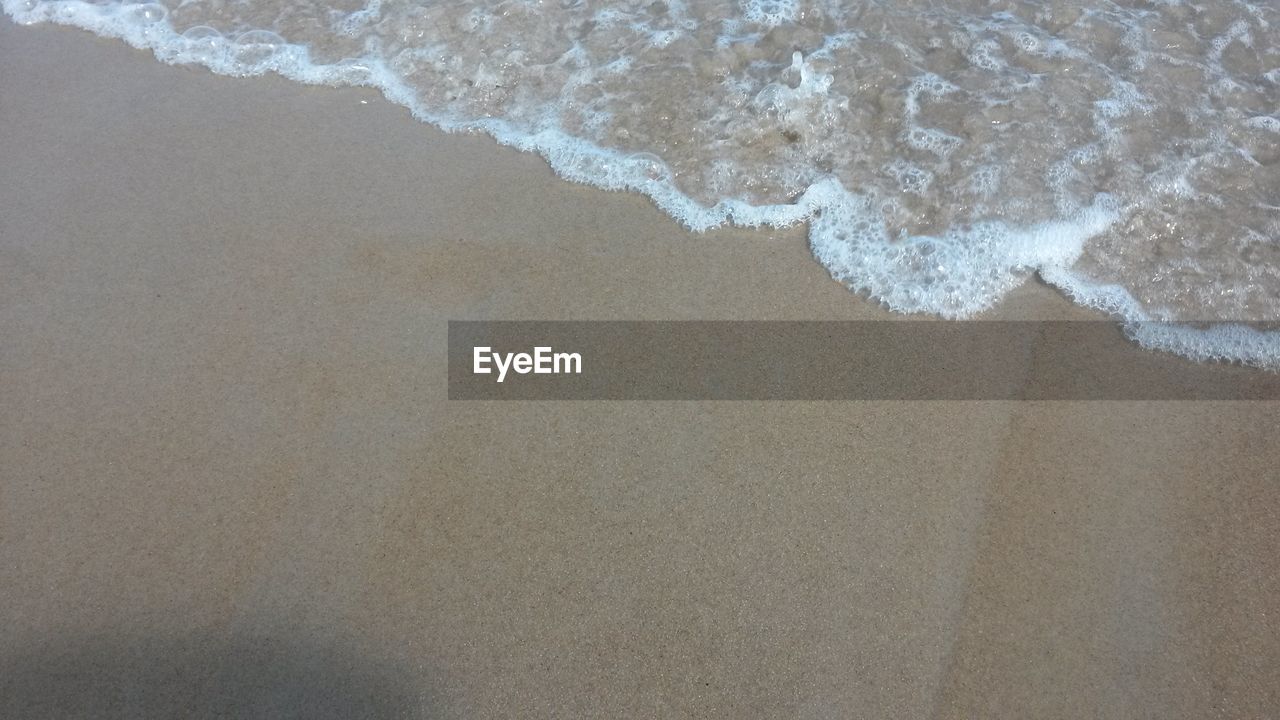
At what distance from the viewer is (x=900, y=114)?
2.72 meters

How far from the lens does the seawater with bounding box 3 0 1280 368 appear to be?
231 cm

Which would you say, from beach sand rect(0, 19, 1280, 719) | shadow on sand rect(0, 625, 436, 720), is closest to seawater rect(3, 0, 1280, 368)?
beach sand rect(0, 19, 1280, 719)

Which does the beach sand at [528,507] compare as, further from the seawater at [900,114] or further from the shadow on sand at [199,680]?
the seawater at [900,114]

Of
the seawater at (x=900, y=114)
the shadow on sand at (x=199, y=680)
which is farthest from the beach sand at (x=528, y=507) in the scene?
the seawater at (x=900, y=114)

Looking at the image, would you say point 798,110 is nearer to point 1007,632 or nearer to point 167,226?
point 1007,632

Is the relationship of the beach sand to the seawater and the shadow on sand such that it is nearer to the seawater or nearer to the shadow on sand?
the shadow on sand

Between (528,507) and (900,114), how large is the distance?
187 cm

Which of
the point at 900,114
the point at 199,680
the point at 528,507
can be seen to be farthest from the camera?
the point at 900,114

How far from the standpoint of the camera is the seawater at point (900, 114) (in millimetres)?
2311

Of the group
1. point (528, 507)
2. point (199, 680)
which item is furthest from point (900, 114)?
point (199, 680)

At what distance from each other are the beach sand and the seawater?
0.70 feet

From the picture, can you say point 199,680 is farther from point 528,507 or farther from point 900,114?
point 900,114

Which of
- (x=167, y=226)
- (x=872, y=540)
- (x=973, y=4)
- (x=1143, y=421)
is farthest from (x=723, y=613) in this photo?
(x=973, y=4)

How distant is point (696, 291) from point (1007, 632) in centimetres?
113
